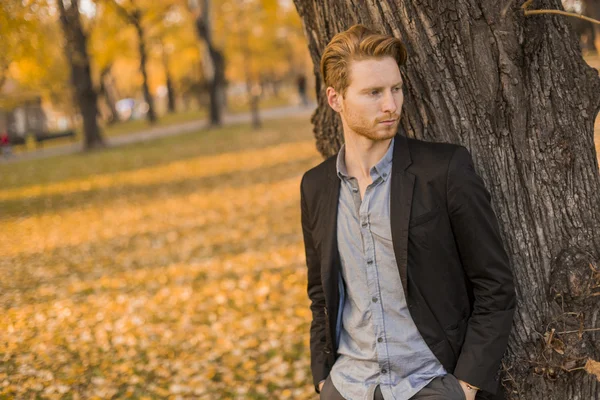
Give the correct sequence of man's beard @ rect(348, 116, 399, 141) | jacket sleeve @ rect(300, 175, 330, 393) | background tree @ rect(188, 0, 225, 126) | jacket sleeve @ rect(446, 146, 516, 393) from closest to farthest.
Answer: jacket sleeve @ rect(446, 146, 516, 393) < man's beard @ rect(348, 116, 399, 141) < jacket sleeve @ rect(300, 175, 330, 393) < background tree @ rect(188, 0, 225, 126)

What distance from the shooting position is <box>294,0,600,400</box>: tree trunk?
2.63 m

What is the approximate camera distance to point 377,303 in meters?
2.50

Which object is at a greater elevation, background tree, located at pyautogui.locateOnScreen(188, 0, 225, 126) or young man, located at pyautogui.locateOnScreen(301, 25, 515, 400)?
background tree, located at pyautogui.locateOnScreen(188, 0, 225, 126)

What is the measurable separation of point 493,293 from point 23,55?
11.7 m

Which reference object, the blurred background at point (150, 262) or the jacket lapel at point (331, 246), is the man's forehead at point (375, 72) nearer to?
the jacket lapel at point (331, 246)

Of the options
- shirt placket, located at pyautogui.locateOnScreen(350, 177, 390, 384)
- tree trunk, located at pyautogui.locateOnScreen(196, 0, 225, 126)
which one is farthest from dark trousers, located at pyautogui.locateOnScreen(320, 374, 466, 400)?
tree trunk, located at pyautogui.locateOnScreen(196, 0, 225, 126)

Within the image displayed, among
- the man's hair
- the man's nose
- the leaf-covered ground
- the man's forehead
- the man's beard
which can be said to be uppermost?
the man's hair

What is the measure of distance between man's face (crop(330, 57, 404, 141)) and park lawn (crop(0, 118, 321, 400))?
117 inches

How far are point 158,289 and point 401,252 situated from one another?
19.1ft

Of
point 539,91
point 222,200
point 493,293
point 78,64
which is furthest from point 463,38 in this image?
point 78,64

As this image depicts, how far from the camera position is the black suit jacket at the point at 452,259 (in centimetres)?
234

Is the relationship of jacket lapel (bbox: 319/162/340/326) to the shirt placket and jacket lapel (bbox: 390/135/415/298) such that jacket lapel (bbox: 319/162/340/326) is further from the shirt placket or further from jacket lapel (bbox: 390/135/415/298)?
jacket lapel (bbox: 390/135/415/298)

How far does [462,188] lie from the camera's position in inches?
91.5

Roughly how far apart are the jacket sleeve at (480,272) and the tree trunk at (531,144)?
15.2 inches
